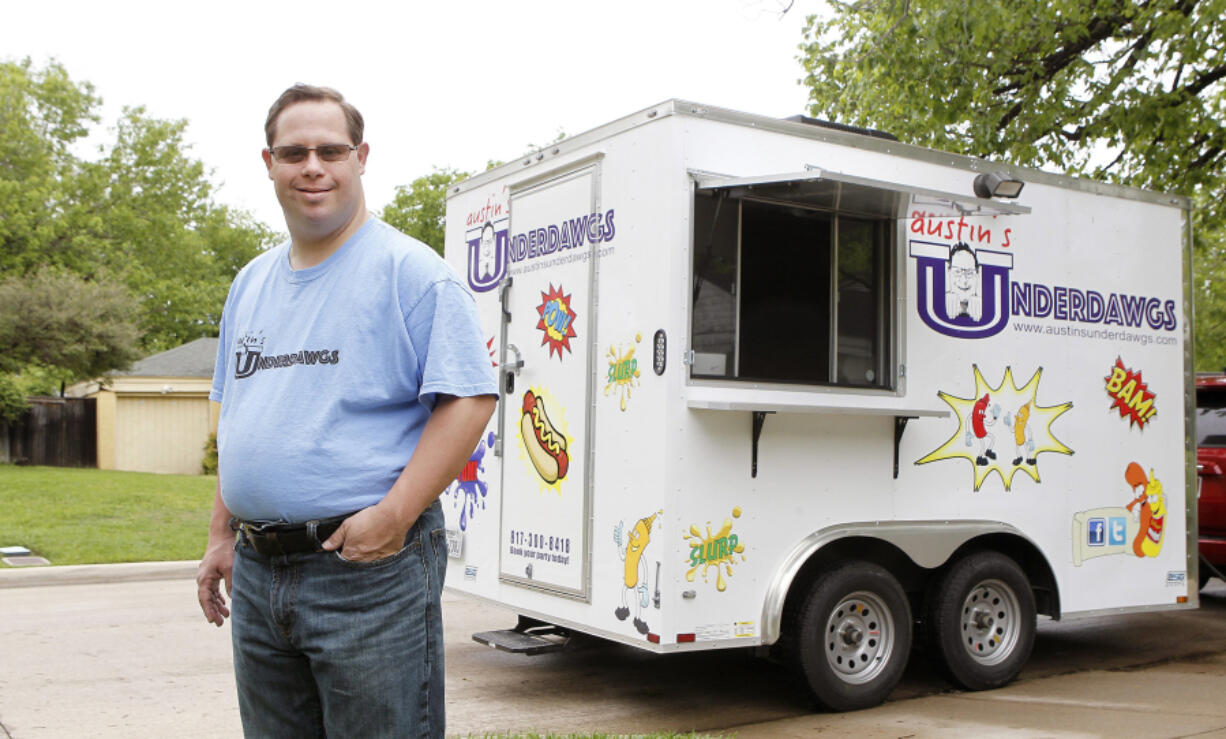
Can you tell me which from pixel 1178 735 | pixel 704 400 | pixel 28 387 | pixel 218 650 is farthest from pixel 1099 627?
pixel 28 387

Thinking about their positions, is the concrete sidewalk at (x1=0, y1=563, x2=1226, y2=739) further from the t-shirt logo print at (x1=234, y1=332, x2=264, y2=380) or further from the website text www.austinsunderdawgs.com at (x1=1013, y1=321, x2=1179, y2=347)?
the t-shirt logo print at (x1=234, y1=332, x2=264, y2=380)

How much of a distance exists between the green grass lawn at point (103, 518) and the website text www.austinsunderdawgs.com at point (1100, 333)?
27.7 ft

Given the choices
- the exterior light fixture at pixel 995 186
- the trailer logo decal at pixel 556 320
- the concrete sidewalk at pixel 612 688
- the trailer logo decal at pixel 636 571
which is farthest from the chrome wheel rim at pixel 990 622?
the trailer logo decal at pixel 556 320

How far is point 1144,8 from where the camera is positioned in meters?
10.4

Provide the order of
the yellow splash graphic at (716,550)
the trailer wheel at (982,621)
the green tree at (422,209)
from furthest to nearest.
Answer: the green tree at (422,209) → the trailer wheel at (982,621) → the yellow splash graphic at (716,550)

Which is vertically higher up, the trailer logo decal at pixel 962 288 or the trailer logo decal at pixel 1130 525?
the trailer logo decal at pixel 962 288

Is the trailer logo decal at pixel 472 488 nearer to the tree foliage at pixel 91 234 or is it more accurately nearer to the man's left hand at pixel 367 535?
the man's left hand at pixel 367 535

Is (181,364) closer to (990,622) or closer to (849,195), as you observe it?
(990,622)

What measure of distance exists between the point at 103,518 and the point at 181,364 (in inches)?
769

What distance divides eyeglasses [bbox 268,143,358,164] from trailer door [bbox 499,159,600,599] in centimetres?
354

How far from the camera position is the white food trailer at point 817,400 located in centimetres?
576

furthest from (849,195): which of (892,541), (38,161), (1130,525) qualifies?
(38,161)

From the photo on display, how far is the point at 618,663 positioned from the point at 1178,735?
323 centimetres

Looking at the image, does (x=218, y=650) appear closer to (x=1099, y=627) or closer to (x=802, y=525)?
(x=802, y=525)
